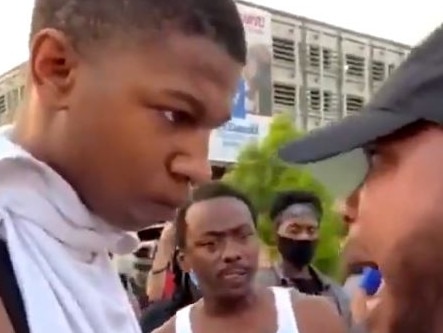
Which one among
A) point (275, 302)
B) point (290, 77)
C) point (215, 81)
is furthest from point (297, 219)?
point (290, 77)

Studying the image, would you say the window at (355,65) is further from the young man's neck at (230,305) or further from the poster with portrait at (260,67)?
the young man's neck at (230,305)

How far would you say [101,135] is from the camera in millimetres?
1602

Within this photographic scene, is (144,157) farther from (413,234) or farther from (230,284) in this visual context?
(230,284)

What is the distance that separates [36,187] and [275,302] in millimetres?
2226

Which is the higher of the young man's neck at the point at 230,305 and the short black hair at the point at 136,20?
the short black hair at the point at 136,20

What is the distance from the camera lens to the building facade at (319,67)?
32.6m

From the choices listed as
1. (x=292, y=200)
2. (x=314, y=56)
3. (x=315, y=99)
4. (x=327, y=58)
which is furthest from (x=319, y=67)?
(x=292, y=200)

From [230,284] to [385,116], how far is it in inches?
94.1

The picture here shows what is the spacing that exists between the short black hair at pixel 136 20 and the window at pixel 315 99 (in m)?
32.1

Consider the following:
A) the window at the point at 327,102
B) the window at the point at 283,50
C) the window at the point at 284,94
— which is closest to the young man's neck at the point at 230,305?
the window at the point at 284,94

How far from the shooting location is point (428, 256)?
1390mm

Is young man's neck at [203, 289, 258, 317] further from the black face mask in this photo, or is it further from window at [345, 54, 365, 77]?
window at [345, 54, 365, 77]

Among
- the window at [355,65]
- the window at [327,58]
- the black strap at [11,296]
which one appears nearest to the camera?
the black strap at [11,296]

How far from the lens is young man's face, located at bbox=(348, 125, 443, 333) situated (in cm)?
139
